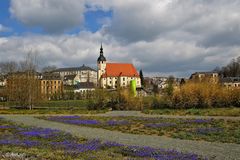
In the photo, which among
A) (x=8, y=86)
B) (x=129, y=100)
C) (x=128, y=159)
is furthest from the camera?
(x=8, y=86)

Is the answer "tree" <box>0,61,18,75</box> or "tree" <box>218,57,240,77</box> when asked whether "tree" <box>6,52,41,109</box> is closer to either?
"tree" <box>0,61,18,75</box>

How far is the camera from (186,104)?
44250mm

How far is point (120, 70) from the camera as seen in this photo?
145750 mm

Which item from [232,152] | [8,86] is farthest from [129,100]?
[232,152]

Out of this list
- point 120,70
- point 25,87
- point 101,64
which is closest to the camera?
point 25,87

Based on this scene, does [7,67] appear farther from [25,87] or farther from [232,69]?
[232,69]

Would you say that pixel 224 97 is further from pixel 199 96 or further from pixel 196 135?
pixel 196 135

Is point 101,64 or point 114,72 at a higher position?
point 101,64

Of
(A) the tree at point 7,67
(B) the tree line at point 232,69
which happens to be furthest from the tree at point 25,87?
(B) the tree line at point 232,69

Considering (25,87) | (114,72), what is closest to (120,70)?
(114,72)

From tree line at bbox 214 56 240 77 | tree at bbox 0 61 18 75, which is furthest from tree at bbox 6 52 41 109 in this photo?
tree line at bbox 214 56 240 77

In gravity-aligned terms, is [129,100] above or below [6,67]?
below

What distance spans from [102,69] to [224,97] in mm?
106877

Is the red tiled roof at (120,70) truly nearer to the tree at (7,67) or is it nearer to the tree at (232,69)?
the tree at (232,69)
